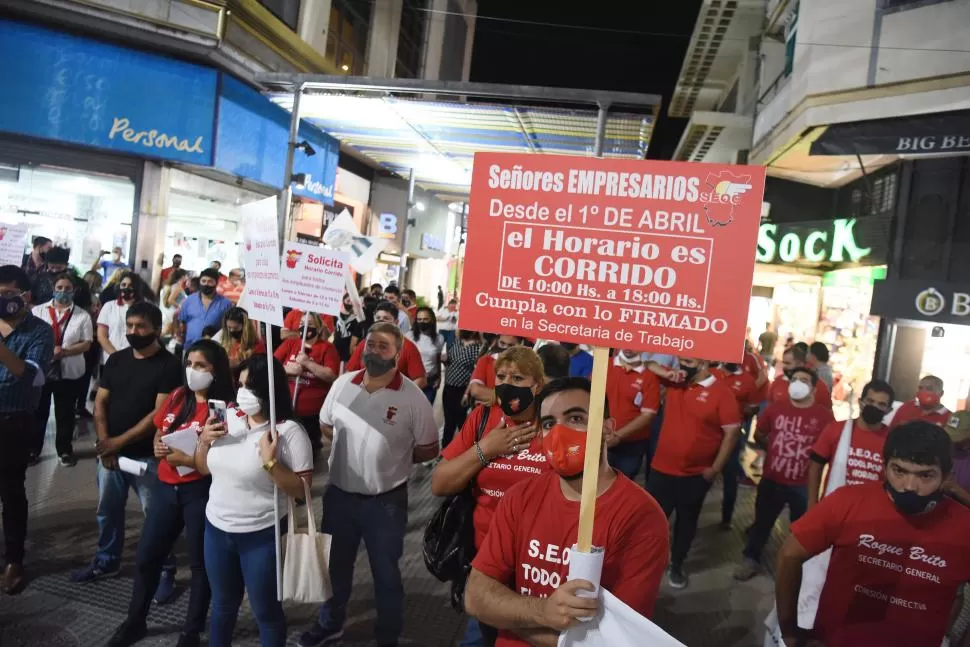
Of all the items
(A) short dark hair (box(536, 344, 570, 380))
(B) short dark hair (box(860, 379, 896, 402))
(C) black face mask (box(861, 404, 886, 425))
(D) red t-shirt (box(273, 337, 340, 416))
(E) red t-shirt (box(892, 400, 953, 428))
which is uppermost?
(B) short dark hair (box(860, 379, 896, 402))

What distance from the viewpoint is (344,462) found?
4383 millimetres

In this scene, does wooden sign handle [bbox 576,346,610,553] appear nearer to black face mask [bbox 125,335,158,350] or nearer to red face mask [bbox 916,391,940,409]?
black face mask [bbox 125,335,158,350]

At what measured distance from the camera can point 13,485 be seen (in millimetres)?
4824

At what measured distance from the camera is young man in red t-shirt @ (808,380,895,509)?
4.69 metres

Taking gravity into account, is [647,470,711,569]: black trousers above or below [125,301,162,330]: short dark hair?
below

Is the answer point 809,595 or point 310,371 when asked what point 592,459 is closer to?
point 809,595

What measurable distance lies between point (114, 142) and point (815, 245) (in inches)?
531

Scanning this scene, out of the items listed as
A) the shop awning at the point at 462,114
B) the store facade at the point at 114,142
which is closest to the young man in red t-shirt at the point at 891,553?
the shop awning at the point at 462,114

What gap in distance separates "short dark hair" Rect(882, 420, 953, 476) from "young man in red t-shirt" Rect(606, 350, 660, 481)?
336 cm

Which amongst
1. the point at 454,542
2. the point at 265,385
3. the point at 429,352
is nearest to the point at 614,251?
the point at 454,542

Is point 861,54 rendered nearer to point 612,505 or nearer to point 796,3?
point 796,3

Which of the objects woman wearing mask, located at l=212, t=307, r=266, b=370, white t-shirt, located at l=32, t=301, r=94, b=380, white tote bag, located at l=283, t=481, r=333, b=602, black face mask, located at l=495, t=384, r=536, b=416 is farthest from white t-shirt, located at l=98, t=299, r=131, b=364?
black face mask, located at l=495, t=384, r=536, b=416

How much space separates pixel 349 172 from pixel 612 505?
22.3 metres

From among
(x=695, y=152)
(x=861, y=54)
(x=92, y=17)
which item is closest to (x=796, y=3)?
(x=861, y=54)
